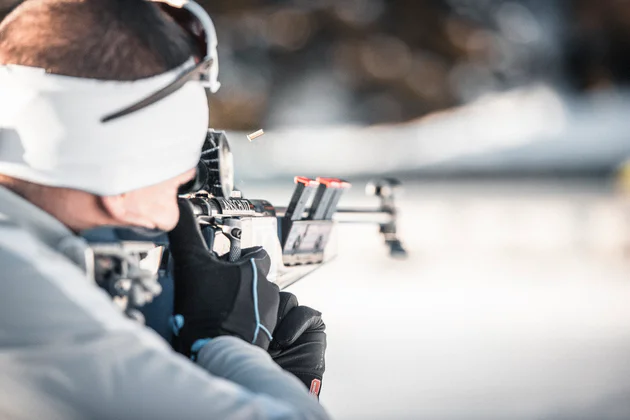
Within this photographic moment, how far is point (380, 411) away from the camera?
164 cm

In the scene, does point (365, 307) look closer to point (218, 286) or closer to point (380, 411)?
point (380, 411)

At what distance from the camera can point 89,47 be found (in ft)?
1.68

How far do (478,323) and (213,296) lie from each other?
2217 millimetres

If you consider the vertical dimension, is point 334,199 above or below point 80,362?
above

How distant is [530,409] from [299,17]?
10.1 meters

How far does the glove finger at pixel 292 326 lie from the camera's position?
2.84 feet

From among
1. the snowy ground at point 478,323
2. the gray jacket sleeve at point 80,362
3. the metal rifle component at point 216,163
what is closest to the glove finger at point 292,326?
the metal rifle component at point 216,163

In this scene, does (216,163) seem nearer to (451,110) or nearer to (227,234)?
(227,234)

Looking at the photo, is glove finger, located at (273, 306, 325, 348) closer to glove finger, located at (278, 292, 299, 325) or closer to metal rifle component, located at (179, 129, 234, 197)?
glove finger, located at (278, 292, 299, 325)

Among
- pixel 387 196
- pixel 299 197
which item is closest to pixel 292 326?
pixel 299 197

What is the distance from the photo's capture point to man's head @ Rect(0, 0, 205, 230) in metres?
0.51

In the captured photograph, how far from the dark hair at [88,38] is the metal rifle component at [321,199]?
100 centimetres

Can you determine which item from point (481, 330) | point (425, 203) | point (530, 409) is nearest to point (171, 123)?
point (530, 409)

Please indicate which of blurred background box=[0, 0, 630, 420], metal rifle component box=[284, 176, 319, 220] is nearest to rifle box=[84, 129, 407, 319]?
metal rifle component box=[284, 176, 319, 220]
